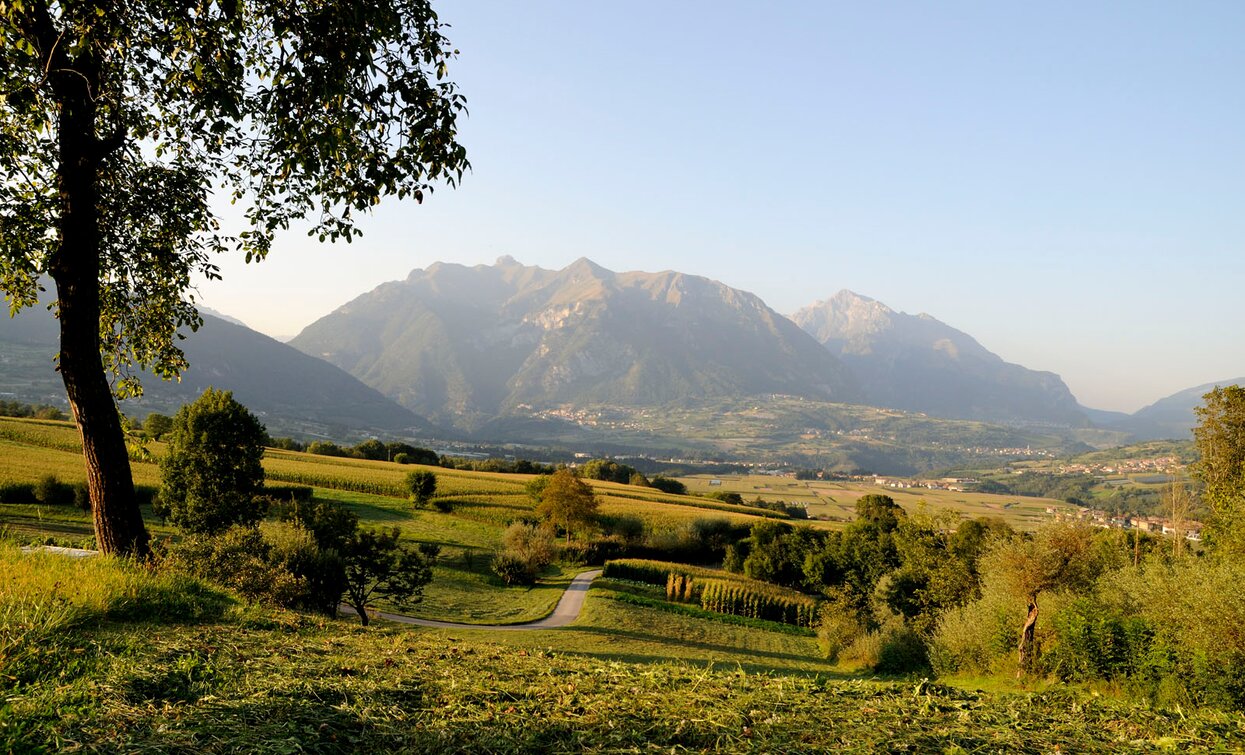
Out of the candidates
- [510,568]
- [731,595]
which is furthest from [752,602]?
[510,568]

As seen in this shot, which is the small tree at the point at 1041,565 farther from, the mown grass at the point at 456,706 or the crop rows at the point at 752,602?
the mown grass at the point at 456,706

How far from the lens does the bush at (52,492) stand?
3475 centimetres

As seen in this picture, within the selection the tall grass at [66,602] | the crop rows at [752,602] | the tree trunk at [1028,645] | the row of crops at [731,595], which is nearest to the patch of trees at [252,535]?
the tall grass at [66,602]

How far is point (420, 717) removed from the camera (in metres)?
3.70

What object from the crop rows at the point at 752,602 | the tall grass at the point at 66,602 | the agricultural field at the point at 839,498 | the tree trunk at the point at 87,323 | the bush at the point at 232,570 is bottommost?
the agricultural field at the point at 839,498

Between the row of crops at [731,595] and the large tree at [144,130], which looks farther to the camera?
the row of crops at [731,595]

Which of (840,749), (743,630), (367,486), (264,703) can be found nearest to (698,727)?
(840,749)

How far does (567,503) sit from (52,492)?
3310 centimetres

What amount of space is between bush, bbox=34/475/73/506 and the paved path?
815 inches

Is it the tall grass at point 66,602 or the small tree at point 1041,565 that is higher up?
the tall grass at point 66,602

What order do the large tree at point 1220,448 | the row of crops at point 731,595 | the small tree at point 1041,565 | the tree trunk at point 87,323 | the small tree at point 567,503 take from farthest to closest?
the small tree at point 567,503 < the row of crops at point 731,595 < the large tree at point 1220,448 < the small tree at point 1041,565 < the tree trunk at point 87,323

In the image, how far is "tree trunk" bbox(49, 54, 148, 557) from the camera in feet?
27.9

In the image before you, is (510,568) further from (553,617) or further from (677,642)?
(677,642)

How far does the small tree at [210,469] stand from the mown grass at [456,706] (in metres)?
28.6
